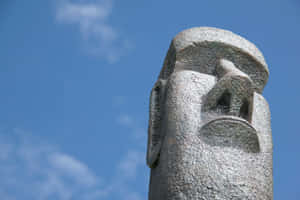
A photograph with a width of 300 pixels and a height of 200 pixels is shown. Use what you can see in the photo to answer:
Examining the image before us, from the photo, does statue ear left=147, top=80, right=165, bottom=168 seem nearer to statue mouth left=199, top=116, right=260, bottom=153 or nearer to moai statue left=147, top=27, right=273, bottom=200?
moai statue left=147, top=27, right=273, bottom=200

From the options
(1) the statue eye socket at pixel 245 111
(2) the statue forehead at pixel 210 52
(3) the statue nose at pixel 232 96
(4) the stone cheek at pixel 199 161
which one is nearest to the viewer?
(4) the stone cheek at pixel 199 161

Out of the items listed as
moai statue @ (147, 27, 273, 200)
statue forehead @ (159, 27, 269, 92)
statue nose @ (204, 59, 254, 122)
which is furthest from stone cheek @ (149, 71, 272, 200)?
statue forehead @ (159, 27, 269, 92)

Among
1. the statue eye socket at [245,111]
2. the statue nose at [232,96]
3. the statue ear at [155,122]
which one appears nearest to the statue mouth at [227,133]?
the statue nose at [232,96]

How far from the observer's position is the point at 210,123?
14.3 feet

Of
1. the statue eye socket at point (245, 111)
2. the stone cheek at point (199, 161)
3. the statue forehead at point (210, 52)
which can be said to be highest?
the statue forehead at point (210, 52)

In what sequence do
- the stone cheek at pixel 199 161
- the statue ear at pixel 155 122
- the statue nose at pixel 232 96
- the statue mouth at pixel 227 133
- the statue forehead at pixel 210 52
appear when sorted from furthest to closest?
the statue forehead at pixel 210 52
the statue ear at pixel 155 122
the statue nose at pixel 232 96
the statue mouth at pixel 227 133
the stone cheek at pixel 199 161

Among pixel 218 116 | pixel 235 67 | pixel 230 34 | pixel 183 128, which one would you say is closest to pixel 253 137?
pixel 218 116

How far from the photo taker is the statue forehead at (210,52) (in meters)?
5.16

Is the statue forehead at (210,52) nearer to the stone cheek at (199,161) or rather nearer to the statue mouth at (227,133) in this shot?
the stone cheek at (199,161)

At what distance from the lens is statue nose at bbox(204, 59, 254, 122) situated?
4520 mm

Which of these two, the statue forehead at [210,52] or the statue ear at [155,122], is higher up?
the statue forehead at [210,52]

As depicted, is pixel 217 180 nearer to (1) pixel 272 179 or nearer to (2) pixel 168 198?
(2) pixel 168 198

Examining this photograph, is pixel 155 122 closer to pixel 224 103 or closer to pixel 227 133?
pixel 224 103

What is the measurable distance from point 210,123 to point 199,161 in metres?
0.40
